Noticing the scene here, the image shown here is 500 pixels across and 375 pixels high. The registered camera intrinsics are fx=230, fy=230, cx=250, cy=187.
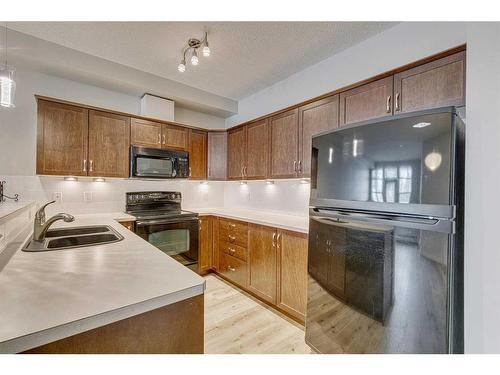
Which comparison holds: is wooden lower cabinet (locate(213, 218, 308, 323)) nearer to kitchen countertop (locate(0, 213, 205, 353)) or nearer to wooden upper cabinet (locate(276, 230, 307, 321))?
wooden upper cabinet (locate(276, 230, 307, 321))

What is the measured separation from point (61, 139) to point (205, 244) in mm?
1958

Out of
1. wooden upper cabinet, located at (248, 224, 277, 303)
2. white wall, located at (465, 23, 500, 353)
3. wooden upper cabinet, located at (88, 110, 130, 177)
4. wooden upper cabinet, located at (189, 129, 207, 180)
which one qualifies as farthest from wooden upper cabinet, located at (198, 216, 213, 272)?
white wall, located at (465, 23, 500, 353)

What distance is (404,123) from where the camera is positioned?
3.90 ft

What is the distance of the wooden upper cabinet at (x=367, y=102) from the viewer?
1.72 meters

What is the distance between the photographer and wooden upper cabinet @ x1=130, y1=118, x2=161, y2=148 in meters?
2.75

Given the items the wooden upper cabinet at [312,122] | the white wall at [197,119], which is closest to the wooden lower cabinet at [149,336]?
the wooden upper cabinet at [312,122]

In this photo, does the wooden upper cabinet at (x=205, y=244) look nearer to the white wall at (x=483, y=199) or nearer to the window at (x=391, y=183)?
the window at (x=391, y=183)

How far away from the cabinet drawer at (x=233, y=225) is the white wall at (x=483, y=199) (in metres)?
1.87

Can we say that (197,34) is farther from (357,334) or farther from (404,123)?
(357,334)

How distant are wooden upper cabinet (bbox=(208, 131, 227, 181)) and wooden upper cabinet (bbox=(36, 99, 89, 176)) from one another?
1491mm

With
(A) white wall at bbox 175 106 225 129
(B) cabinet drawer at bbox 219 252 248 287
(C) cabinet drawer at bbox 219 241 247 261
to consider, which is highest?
(A) white wall at bbox 175 106 225 129

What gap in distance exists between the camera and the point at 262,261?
240 cm

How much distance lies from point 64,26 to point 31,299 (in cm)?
230

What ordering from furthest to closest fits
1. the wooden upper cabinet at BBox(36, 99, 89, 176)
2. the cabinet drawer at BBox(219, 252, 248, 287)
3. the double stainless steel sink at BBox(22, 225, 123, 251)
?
the cabinet drawer at BBox(219, 252, 248, 287)
the wooden upper cabinet at BBox(36, 99, 89, 176)
the double stainless steel sink at BBox(22, 225, 123, 251)
